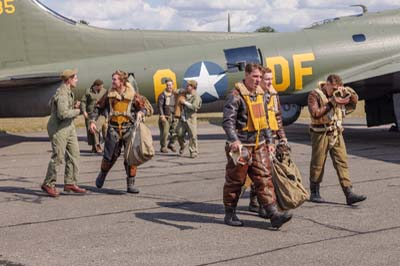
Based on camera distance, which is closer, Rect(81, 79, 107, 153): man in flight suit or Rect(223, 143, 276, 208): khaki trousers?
Rect(223, 143, 276, 208): khaki trousers

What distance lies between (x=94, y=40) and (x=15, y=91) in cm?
250

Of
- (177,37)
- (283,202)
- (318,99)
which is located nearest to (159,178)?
(318,99)

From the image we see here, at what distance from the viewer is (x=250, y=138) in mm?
7945

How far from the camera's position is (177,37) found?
18.9 m

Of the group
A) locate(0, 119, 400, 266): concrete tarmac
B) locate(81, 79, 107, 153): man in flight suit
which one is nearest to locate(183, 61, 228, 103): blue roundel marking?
locate(81, 79, 107, 153): man in flight suit

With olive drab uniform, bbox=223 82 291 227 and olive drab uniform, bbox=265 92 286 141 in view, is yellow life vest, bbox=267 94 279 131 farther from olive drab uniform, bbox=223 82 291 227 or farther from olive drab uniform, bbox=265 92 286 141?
olive drab uniform, bbox=223 82 291 227

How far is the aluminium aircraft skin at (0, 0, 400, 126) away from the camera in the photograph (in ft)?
57.3

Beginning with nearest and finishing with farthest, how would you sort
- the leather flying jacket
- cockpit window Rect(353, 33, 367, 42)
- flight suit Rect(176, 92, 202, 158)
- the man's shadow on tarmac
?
the leather flying jacket → the man's shadow on tarmac → flight suit Rect(176, 92, 202, 158) → cockpit window Rect(353, 33, 367, 42)

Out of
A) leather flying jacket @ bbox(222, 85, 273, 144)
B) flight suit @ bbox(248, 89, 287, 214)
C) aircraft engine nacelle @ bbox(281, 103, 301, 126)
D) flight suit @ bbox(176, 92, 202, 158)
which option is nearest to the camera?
leather flying jacket @ bbox(222, 85, 273, 144)

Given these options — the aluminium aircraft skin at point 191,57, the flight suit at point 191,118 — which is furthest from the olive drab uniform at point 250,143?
the aluminium aircraft skin at point 191,57

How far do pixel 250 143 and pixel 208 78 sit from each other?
10163 millimetres

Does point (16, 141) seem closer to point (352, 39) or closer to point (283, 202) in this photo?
point (352, 39)

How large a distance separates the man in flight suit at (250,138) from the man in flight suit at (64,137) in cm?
314

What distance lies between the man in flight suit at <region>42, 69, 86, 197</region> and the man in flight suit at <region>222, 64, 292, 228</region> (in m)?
3.14
